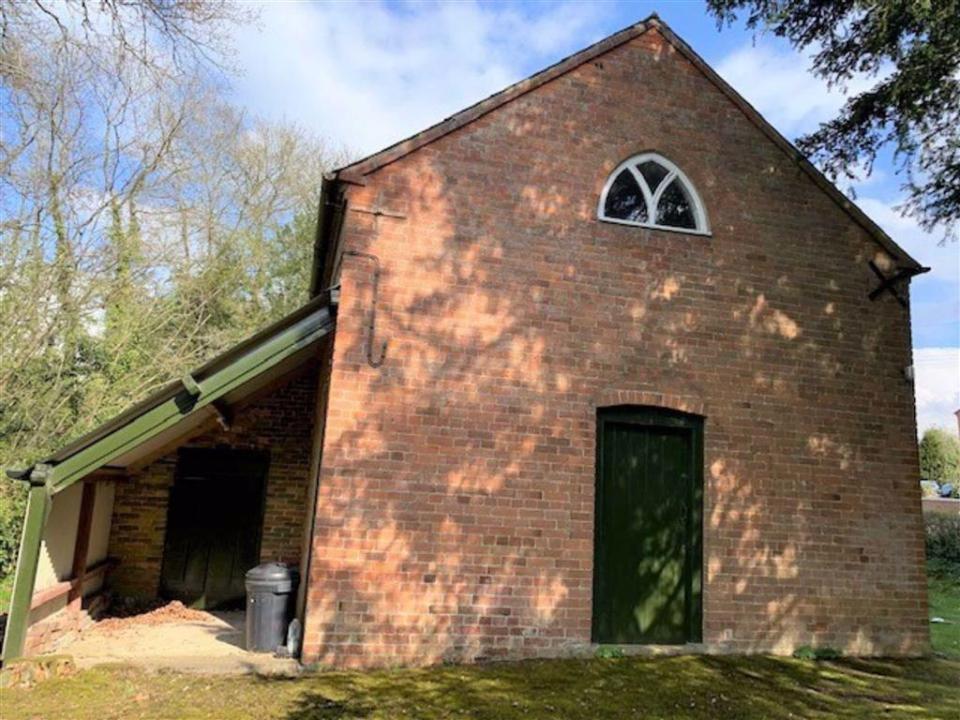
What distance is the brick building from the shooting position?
22.1ft

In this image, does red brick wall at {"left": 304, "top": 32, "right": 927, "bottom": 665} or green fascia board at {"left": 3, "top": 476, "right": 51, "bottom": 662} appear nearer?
green fascia board at {"left": 3, "top": 476, "right": 51, "bottom": 662}

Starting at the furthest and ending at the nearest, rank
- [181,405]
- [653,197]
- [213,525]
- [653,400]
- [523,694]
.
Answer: [213,525] → [653,197] → [653,400] → [181,405] → [523,694]

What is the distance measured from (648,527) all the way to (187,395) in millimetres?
5176

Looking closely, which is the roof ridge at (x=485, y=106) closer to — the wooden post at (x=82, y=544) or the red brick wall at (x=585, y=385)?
the red brick wall at (x=585, y=385)

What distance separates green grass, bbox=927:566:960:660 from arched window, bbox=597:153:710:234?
628 centimetres

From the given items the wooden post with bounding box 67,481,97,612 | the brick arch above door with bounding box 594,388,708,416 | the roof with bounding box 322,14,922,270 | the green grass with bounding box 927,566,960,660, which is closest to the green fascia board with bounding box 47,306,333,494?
the wooden post with bounding box 67,481,97,612

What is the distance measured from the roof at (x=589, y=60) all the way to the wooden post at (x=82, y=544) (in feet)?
16.3

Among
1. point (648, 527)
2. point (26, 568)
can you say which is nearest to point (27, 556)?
point (26, 568)

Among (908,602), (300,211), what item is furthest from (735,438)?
(300,211)

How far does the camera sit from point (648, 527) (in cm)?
751

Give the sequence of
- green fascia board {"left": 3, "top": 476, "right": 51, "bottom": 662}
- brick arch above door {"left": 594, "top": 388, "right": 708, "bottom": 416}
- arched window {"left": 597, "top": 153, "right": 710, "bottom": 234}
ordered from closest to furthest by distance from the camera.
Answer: green fascia board {"left": 3, "top": 476, "right": 51, "bottom": 662} < brick arch above door {"left": 594, "top": 388, "right": 708, "bottom": 416} < arched window {"left": 597, "top": 153, "right": 710, "bottom": 234}

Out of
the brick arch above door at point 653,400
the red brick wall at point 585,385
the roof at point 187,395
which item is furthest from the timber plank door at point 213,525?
the brick arch above door at point 653,400

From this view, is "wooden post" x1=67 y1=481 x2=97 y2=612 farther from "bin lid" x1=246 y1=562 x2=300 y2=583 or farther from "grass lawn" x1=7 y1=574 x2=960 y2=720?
"bin lid" x1=246 y1=562 x2=300 y2=583

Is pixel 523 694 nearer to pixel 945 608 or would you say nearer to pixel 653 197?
pixel 653 197
